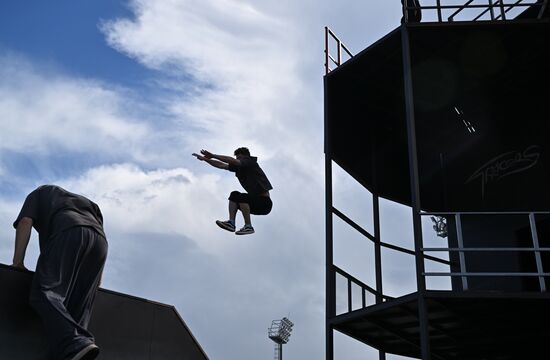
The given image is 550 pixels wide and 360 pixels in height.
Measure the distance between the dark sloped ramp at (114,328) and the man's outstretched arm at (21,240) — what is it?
22cm

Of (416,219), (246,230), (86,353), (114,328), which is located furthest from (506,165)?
(86,353)

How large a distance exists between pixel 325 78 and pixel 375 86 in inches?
43.3

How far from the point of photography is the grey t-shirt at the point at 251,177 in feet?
35.7

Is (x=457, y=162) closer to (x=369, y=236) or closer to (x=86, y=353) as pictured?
(x=369, y=236)

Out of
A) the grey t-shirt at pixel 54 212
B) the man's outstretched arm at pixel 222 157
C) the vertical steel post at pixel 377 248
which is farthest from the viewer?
the vertical steel post at pixel 377 248

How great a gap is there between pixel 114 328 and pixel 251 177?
3753 millimetres

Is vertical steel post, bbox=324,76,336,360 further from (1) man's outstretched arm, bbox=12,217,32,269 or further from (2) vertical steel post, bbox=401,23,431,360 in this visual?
(1) man's outstretched arm, bbox=12,217,32,269

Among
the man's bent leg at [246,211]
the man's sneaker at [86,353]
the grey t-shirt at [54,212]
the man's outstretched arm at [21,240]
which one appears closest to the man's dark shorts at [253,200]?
the man's bent leg at [246,211]

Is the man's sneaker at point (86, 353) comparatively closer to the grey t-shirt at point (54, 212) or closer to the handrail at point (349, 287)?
the grey t-shirt at point (54, 212)

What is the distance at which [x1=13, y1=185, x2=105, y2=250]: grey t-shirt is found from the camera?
7.42 meters

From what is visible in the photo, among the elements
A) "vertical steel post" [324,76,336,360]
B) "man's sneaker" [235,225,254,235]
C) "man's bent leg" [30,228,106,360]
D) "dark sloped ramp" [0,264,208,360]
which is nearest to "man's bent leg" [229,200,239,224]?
"man's sneaker" [235,225,254,235]

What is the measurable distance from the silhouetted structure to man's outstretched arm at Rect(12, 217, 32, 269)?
19.9ft

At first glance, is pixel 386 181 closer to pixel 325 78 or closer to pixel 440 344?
pixel 325 78

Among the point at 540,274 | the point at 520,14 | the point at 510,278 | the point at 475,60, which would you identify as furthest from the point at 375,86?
the point at 540,274
